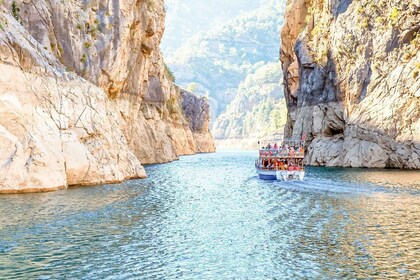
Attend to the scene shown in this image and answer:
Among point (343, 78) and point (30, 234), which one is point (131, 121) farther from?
point (30, 234)

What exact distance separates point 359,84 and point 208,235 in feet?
198

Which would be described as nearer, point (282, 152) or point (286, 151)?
point (286, 151)

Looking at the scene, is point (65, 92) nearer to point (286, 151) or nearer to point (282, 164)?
point (282, 164)

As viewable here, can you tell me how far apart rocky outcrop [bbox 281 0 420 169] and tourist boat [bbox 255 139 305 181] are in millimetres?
20115

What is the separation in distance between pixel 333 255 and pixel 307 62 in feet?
250

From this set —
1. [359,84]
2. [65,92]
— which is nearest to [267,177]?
[65,92]

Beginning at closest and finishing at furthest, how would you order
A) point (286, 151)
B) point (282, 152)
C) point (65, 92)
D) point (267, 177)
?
point (65, 92) → point (267, 177) → point (286, 151) → point (282, 152)

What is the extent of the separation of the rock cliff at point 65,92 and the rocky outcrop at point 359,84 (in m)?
36.1

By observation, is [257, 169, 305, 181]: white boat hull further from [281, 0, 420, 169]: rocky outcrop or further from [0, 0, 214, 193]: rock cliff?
[281, 0, 420, 169]: rocky outcrop

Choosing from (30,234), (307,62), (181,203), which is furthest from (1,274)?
(307,62)

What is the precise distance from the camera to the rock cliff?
109 feet

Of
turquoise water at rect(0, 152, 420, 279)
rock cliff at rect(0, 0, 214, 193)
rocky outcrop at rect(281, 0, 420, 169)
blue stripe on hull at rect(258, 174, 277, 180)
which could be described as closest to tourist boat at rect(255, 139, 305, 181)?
blue stripe on hull at rect(258, 174, 277, 180)

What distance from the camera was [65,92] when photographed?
132ft

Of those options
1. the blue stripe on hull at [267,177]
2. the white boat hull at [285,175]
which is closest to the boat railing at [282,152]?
the white boat hull at [285,175]
